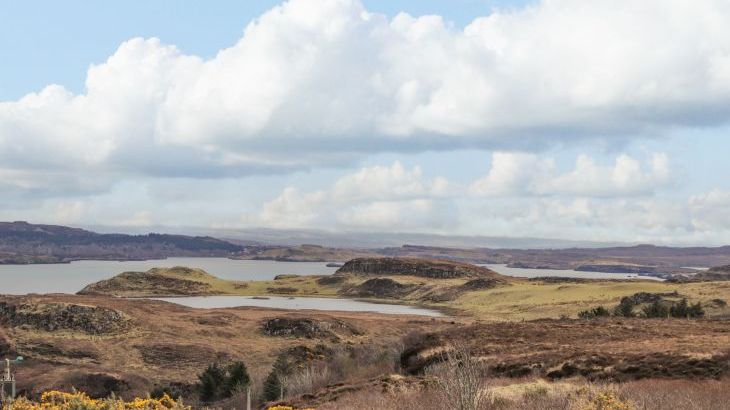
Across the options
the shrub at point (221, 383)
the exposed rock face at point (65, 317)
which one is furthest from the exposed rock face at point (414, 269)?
the shrub at point (221, 383)

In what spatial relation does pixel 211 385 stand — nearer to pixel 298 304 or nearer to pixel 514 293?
pixel 298 304

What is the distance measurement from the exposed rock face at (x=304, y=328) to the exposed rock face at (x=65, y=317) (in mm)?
15845

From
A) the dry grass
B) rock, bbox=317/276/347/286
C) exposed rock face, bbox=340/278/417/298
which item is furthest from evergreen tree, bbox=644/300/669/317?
rock, bbox=317/276/347/286

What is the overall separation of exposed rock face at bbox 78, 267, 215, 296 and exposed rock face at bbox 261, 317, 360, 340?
72.2 metres

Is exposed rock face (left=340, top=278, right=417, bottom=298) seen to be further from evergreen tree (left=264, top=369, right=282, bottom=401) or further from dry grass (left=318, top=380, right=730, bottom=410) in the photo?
dry grass (left=318, top=380, right=730, bottom=410)

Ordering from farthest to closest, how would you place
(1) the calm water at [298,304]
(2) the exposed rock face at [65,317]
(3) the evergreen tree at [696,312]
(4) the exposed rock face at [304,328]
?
(1) the calm water at [298,304] < (4) the exposed rock face at [304,328] < (2) the exposed rock face at [65,317] < (3) the evergreen tree at [696,312]

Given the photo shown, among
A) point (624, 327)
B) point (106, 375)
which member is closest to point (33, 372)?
point (106, 375)

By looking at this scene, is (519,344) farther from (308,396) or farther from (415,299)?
(415,299)

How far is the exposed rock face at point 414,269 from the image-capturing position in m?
170

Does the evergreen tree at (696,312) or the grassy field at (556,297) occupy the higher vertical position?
the evergreen tree at (696,312)

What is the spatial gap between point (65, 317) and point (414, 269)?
373ft

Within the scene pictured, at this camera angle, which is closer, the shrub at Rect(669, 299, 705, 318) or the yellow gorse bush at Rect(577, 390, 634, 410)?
the yellow gorse bush at Rect(577, 390, 634, 410)

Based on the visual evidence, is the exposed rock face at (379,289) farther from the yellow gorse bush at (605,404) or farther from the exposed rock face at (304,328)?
the yellow gorse bush at (605,404)

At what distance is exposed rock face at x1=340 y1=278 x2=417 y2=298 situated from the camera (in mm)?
151000
